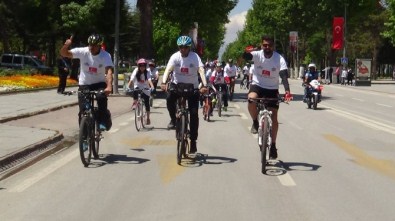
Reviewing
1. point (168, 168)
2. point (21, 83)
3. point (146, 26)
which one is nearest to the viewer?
point (168, 168)

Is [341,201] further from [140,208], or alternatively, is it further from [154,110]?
[154,110]

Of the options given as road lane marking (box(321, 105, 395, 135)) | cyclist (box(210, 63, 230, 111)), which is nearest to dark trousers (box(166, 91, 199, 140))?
road lane marking (box(321, 105, 395, 135))

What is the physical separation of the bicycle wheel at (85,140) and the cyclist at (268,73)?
2.44 metres

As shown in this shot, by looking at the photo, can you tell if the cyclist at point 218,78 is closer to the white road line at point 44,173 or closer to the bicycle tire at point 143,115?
the bicycle tire at point 143,115

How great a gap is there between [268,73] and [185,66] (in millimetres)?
1398

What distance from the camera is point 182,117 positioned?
9.66 m

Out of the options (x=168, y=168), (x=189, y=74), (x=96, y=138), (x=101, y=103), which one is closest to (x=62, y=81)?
(x=101, y=103)

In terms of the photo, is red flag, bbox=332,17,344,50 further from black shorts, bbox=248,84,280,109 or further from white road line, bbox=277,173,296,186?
white road line, bbox=277,173,296,186

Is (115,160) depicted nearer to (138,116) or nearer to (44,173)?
(44,173)

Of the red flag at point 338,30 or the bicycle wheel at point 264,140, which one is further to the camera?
the red flag at point 338,30

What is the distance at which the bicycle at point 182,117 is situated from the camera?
955cm

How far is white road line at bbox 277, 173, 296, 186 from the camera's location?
26.3 ft

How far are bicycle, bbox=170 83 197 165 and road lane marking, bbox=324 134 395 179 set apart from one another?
287 centimetres

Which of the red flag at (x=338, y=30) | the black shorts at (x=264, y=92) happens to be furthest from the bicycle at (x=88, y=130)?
the red flag at (x=338, y=30)
